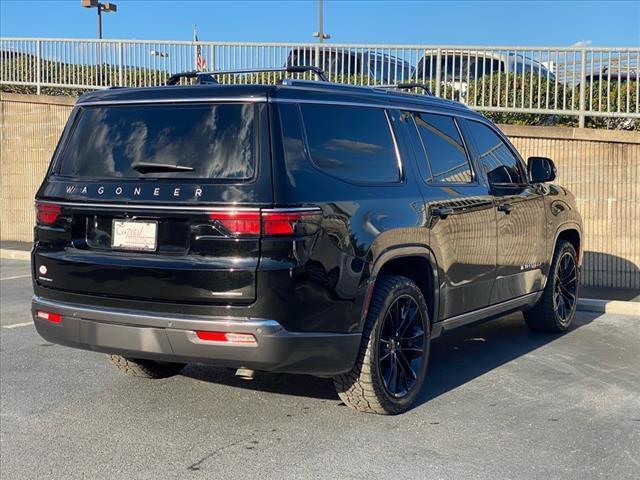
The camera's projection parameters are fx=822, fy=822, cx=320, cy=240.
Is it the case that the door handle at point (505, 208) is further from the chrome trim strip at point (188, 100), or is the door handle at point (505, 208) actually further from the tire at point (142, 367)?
the tire at point (142, 367)

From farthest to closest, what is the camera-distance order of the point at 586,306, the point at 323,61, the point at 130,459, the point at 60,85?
the point at 60,85, the point at 323,61, the point at 586,306, the point at 130,459

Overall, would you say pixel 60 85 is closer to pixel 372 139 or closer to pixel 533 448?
pixel 372 139

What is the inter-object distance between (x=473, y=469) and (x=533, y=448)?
1.59 feet

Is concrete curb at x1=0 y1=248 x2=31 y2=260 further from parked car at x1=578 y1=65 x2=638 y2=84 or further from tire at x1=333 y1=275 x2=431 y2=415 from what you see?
tire at x1=333 y1=275 x2=431 y2=415

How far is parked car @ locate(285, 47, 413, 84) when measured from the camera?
11.9 meters

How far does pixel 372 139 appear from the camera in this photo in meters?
4.89

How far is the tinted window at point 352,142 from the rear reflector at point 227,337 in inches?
38.8

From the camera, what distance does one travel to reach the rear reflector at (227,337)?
4051mm

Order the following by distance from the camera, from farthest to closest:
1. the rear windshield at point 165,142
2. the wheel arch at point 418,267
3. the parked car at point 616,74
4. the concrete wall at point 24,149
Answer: the concrete wall at point 24,149 → the parked car at point 616,74 → the wheel arch at point 418,267 → the rear windshield at point 165,142

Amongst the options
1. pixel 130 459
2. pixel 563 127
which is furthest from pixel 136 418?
pixel 563 127

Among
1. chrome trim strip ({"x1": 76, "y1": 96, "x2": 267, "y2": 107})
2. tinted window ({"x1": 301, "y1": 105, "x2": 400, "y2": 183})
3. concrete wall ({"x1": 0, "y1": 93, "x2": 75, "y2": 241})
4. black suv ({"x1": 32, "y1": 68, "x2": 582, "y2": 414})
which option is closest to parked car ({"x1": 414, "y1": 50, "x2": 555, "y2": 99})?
black suv ({"x1": 32, "y1": 68, "x2": 582, "y2": 414})

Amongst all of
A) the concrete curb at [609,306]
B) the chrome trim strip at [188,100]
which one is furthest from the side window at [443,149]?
the concrete curb at [609,306]

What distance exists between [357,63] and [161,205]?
8.53 metres

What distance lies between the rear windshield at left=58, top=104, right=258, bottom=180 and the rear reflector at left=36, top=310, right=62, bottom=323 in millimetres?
796
